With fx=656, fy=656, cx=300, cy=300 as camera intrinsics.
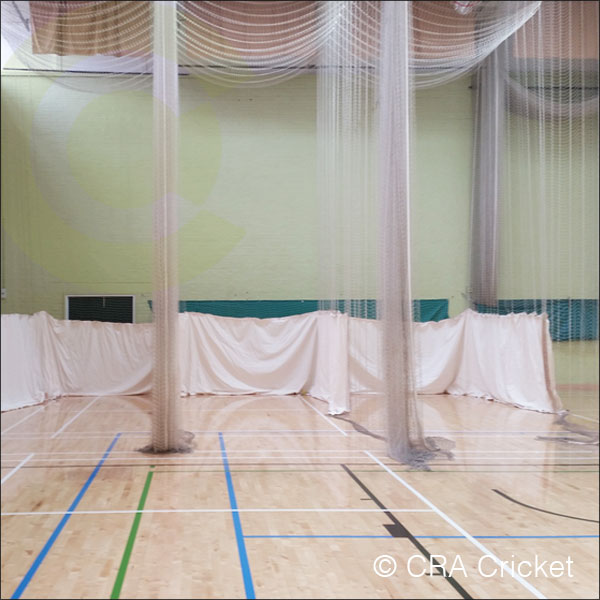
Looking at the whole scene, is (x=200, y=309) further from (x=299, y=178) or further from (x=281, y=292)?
(x=299, y=178)

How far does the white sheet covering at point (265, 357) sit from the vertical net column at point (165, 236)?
267 cm

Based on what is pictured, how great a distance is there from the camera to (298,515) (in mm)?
3205

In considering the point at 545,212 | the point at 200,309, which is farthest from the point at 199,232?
the point at 545,212

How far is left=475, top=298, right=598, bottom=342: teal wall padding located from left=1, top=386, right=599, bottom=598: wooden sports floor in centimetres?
33

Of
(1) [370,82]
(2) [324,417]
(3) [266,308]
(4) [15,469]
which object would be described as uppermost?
(1) [370,82]

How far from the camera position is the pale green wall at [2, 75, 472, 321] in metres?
7.03

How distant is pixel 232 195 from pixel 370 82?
300cm

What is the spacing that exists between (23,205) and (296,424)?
499cm

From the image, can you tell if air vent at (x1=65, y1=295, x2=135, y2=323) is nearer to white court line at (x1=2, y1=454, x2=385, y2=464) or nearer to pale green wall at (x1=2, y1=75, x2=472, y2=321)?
pale green wall at (x1=2, y1=75, x2=472, y2=321)

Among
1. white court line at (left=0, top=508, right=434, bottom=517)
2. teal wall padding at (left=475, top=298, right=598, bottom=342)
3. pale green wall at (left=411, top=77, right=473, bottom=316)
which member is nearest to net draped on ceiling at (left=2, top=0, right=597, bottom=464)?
teal wall padding at (left=475, top=298, right=598, bottom=342)

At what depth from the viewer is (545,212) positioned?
483cm

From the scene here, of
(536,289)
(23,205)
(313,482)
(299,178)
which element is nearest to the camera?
(23,205)

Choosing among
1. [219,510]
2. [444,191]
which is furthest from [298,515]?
[444,191]

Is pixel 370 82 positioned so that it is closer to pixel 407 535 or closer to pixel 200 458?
pixel 200 458
